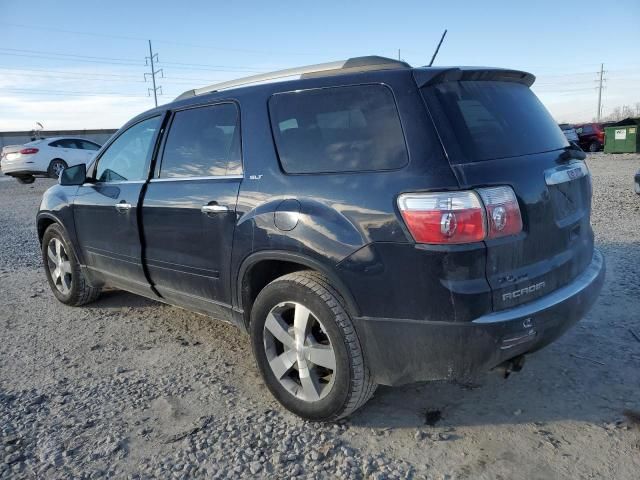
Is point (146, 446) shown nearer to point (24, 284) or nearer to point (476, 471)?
point (476, 471)

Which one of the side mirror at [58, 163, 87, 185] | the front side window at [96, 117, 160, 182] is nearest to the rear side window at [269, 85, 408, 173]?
the front side window at [96, 117, 160, 182]

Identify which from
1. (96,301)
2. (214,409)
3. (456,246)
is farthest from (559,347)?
(96,301)

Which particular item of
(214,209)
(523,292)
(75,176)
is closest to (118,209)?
(75,176)

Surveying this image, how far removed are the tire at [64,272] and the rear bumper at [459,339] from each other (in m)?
3.26

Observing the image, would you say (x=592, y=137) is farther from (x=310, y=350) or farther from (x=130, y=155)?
(x=310, y=350)

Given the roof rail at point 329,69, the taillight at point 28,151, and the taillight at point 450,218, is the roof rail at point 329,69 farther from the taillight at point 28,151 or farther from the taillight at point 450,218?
the taillight at point 28,151

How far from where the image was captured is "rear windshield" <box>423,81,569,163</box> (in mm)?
2430

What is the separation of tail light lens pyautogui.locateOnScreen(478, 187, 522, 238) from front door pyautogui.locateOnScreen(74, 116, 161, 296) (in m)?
2.49

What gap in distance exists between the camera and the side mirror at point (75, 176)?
176 inches

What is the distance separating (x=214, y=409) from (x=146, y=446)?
0.44m

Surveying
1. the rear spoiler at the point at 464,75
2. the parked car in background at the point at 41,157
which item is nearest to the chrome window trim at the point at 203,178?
the rear spoiler at the point at 464,75

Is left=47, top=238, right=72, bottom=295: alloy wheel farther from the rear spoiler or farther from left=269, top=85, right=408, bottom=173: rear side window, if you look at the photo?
the rear spoiler

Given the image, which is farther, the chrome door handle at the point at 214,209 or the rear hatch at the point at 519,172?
the chrome door handle at the point at 214,209

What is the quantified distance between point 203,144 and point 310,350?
1.55 metres
